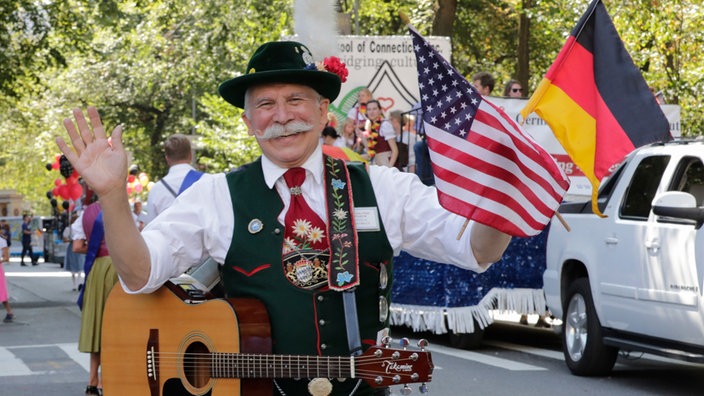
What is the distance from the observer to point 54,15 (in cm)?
2447

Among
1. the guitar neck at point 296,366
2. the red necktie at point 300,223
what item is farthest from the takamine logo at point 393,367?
the red necktie at point 300,223

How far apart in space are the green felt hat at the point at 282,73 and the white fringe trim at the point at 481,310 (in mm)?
7995

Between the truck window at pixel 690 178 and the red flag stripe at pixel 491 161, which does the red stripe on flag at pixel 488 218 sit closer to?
the red flag stripe at pixel 491 161

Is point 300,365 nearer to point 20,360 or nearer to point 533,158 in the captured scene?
point 533,158

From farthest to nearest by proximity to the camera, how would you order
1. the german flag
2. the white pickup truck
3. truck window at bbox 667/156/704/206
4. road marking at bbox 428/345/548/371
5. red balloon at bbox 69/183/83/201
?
red balloon at bbox 69/183/83/201 < road marking at bbox 428/345/548/371 < truck window at bbox 667/156/704/206 < the white pickup truck < the german flag

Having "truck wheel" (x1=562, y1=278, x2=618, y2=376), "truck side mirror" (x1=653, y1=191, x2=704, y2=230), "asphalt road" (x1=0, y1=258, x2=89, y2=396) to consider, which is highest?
"truck side mirror" (x1=653, y1=191, x2=704, y2=230)

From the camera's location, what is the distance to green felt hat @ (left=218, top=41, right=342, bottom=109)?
3.87 meters

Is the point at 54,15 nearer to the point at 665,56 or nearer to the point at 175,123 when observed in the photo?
the point at 665,56

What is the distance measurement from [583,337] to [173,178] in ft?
11.9

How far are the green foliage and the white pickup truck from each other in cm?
923

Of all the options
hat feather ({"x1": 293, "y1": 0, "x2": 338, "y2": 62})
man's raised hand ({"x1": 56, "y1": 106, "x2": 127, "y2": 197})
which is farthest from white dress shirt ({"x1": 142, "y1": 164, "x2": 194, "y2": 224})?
man's raised hand ({"x1": 56, "y1": 106, "x2": 127, "y2": 197})

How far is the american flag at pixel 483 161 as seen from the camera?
366 cm

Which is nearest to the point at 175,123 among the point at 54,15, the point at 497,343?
the point at 54,15

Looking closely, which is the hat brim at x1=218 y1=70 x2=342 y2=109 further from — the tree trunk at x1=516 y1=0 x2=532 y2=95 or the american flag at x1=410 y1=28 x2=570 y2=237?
the tree trunk at x1=516 y1=0 x2=532 y2=95
